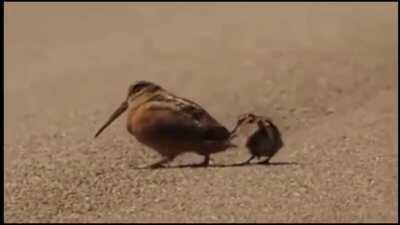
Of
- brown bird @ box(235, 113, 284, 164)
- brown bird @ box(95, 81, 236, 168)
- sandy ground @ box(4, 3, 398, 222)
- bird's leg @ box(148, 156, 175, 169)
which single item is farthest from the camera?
brown bird @ box(235, 113, 284, 164)

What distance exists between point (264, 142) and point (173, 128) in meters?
0.83

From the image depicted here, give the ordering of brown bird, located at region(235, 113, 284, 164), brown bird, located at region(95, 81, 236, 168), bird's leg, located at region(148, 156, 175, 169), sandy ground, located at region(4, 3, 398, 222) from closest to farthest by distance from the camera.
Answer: sandy ground, located at region(4, 3, 398, 222) < brown bird, located at region(95, 81, 236, 168) < bird's leg, located at region(148, 156, 175, 169) < brown bird, located at region(235, 113, 284, 164)

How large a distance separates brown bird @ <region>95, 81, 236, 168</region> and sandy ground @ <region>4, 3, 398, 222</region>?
19cm

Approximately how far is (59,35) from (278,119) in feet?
23.7

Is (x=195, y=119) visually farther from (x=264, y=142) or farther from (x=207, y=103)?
(x=207, y=103)

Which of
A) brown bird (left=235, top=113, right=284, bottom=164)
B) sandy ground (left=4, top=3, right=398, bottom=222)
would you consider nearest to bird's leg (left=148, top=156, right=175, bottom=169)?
sandy ground (left=4, top=3, right=398, bottom=222)

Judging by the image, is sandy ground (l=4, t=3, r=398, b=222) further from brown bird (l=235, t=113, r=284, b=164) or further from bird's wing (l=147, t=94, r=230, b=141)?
bird's wing (l=147, t=94, r=230, b=141)

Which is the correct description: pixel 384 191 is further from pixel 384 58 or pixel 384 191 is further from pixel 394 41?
pixel 394 41

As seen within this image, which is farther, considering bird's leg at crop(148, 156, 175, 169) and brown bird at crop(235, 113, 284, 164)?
brown bird at crop(235, 113, 284, 164)

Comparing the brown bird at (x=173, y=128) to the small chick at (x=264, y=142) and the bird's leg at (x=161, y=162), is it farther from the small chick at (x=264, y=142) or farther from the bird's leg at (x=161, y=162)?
the small chick at (x=264, y=142)

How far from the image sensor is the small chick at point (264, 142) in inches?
323

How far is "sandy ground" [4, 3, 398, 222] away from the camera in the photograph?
6637 mm

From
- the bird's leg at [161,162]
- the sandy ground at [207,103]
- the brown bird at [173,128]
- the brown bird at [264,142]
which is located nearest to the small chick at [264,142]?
the brown bird at [264,142]

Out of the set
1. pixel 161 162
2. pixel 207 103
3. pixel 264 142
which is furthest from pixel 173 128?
pixel 207 103
